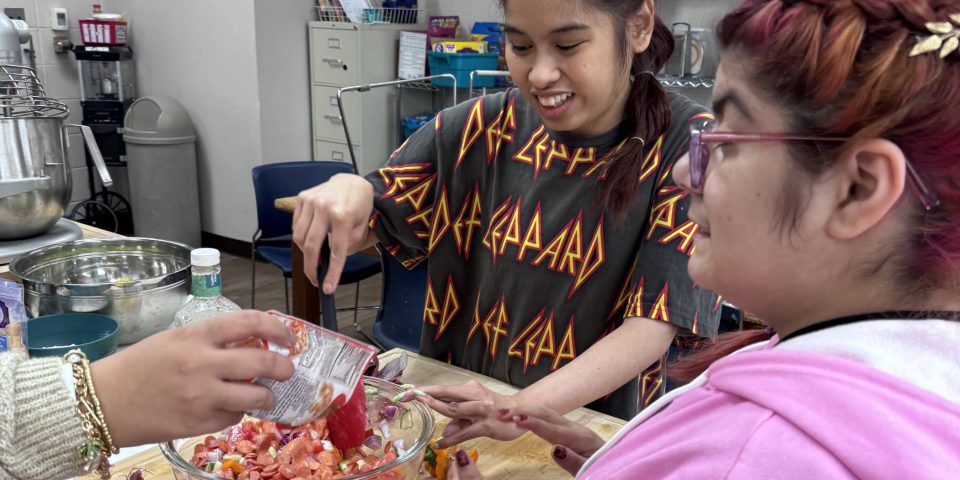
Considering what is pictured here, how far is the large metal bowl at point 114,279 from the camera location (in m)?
1.38

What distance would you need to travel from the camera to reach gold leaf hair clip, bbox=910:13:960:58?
567 millimetres

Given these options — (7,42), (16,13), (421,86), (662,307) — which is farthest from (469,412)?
(16,13)

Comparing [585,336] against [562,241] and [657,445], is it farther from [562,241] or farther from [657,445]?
[657,445]

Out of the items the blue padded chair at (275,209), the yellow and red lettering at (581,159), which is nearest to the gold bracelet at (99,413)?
the yellow and red lettering at (581,159)

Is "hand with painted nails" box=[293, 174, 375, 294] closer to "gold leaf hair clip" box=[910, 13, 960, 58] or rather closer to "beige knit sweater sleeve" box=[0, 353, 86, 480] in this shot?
"beige knit sweater sleeve" box=[0, 353, 86, 480]

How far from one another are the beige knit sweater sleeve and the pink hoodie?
1.75 feet

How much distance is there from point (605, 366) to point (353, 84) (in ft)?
12.2

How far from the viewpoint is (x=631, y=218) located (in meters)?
1.30

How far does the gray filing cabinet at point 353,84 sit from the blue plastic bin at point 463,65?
1.23 ft

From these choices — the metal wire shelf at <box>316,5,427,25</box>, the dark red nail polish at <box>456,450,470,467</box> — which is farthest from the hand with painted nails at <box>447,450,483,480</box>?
the metal wire shelf at <box>316,5,427,25</box>

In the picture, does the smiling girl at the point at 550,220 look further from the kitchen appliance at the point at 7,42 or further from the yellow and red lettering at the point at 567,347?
the kitchen appliance at the point at 7,42

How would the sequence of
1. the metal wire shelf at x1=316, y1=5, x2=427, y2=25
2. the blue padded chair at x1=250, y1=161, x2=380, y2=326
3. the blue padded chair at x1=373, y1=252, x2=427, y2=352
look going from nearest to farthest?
the blue padded chair at x1=373, y1=252, x2=427, y2=352
the blue padded chair at x1=250, y1=161, x2=380, y2=326
the metal wire shelf at x1=316, y1=5, x2=427, y2=25

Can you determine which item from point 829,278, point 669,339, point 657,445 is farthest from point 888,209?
point 669,339

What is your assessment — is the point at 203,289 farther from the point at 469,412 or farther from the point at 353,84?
the point at 353,84
